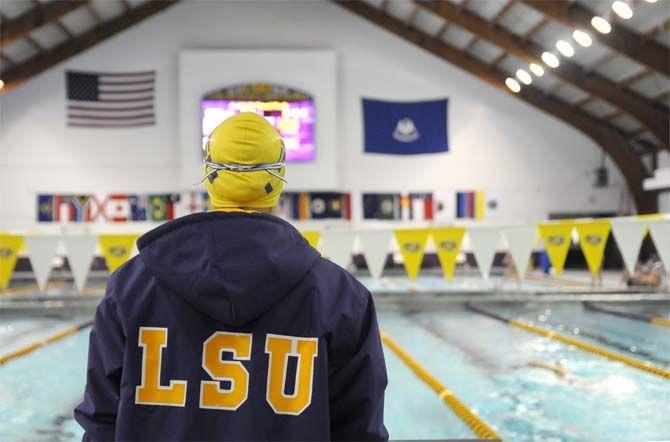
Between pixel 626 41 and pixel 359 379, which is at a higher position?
pixel 626 41

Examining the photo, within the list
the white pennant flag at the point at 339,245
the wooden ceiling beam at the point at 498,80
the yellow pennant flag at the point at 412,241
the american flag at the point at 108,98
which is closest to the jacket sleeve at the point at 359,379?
the white pennant flag at the point at 339,245

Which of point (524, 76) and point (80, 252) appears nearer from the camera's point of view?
point (80, 252)

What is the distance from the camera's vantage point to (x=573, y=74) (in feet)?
43.9

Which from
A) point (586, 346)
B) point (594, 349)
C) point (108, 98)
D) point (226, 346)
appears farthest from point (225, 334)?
point (108, 98)

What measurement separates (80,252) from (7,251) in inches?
56.4

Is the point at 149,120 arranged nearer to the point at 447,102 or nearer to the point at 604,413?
the point at 447,102

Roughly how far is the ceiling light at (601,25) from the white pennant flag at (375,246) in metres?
6.14

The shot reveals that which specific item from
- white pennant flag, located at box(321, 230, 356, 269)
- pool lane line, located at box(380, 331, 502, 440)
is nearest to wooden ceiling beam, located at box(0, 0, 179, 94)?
white pennant flag, located at box(321, 230, 356, 269)

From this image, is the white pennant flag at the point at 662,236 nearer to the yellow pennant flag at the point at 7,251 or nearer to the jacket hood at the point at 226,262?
the jacket hood at the point at 226,262

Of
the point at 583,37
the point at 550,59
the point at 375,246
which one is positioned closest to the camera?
the point at 375,246

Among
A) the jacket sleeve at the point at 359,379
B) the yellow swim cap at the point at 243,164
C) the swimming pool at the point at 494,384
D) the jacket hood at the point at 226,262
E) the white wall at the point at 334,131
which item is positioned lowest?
the swimming pool at the point at 494,384

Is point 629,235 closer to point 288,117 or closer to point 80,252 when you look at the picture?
point 80,252

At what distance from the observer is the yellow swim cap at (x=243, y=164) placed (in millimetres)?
1262

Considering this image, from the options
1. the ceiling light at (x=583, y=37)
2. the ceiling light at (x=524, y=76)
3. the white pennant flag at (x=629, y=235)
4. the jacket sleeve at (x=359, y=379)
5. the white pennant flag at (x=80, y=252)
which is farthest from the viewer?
the ceiling light at (x=524, y=76)
